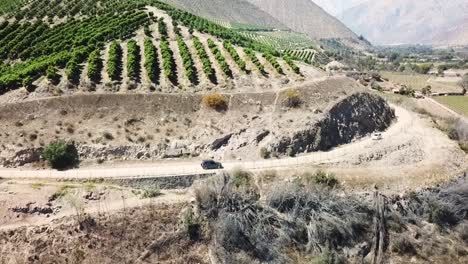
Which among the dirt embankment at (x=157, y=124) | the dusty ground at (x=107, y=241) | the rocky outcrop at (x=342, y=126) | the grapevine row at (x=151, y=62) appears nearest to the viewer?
the dusty ground at (x=107, y=241)

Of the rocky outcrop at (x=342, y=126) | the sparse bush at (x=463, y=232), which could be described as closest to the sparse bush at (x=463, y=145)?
the rocky outcrop at (x=342, y=126)

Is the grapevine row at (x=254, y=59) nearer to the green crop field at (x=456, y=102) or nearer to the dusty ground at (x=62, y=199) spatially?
the dusty ground at (x=62, y=199)

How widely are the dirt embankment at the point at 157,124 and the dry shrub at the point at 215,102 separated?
814 mm

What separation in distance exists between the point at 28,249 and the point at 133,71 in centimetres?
3158

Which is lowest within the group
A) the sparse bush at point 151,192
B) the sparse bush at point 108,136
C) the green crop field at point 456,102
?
the green crop field at point 456,102

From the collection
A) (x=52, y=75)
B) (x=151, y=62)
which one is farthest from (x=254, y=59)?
(x=52, y=75)

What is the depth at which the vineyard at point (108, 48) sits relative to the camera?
233 feet

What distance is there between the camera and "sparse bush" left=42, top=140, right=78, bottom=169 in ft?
188

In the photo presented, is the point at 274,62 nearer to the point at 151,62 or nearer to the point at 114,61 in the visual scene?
the point at 151,62

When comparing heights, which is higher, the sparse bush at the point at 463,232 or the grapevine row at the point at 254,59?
the grapevine row at the point at 254,59

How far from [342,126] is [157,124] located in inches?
1009

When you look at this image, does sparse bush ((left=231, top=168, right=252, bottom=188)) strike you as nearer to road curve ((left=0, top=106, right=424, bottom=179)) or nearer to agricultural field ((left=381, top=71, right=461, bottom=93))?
road curve ((left=0, top=106, right=424, bottom=179))

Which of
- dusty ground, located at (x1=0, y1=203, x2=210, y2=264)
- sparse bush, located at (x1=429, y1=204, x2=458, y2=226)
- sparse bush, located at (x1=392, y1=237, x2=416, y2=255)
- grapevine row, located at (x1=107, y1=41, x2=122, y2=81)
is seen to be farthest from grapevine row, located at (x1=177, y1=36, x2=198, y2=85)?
sparse bush, located at (x1=429, y1=204, x2=458, y2=226)

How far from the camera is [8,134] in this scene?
60.0 m
